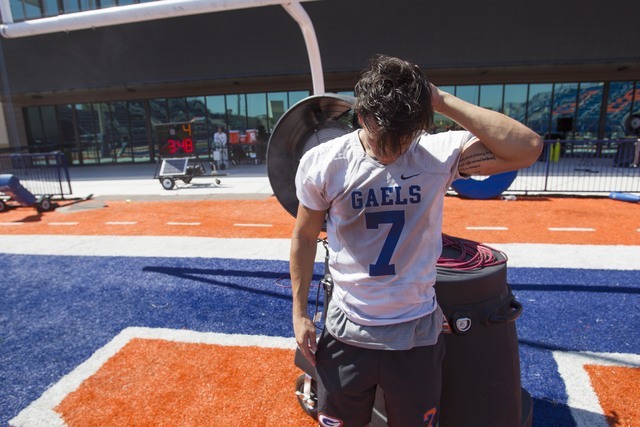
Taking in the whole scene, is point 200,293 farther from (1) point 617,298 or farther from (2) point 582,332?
(1) point 617,298

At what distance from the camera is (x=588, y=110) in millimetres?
19672

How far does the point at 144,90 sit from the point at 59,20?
17.7 m

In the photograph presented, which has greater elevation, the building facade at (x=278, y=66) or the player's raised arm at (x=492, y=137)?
the building facade at (x=278, y=66)

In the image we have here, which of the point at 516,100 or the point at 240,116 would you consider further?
the point at 240,116

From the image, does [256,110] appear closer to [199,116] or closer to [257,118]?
[257,118]

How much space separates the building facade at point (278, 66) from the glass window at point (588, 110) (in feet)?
0.17

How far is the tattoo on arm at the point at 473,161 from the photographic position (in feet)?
5.20

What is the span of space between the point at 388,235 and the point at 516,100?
843 inches

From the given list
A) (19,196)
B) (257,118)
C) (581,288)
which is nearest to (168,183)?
(19,196)

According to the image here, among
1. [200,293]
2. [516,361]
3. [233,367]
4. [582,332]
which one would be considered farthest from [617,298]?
[200,293]

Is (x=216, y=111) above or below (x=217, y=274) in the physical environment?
above

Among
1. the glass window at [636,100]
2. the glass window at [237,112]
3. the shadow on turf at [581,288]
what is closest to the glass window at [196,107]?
the glass window at [237,112]

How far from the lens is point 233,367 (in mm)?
3320

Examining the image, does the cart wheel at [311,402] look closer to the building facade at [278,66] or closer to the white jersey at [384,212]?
the white jersey at [384,212]
